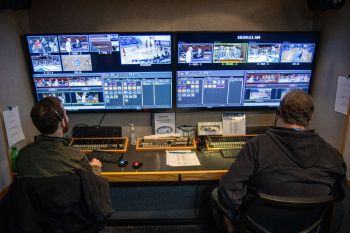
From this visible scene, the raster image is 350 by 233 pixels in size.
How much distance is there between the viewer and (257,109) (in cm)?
238

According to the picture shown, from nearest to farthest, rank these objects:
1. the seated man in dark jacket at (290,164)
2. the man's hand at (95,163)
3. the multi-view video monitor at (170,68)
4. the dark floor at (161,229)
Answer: the seated man in dark jacket at (290,164)
the man's hand at (95,163)
the multi-view video monitor at (170,68)
the dark floor at (161,229)

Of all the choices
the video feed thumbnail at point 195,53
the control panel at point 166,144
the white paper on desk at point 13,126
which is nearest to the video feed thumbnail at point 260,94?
the video feed thumbnail at point 195,53

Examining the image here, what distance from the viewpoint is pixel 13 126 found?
6.44 feet

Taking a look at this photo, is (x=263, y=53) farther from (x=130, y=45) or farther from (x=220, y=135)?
(x=130, y=45)

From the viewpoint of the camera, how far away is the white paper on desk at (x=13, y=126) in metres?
1.89

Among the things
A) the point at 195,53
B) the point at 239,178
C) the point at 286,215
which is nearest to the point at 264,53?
the point at 195,53

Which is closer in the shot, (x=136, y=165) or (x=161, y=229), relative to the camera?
(x=136, y=165)

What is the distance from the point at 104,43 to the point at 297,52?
160cm

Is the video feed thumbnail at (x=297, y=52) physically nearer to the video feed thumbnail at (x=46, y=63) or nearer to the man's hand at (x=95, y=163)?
the man's hand at (x=95, y=163)

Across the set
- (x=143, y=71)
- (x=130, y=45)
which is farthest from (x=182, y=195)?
(x=130, y=45)

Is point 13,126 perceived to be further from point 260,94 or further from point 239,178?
point 260,94

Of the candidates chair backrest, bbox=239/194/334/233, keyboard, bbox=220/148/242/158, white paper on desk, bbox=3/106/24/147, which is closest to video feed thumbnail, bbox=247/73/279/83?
keyboard, bbox=220/148/242/158

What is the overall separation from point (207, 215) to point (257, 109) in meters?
1.10

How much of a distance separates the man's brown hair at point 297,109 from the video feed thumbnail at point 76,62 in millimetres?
1553
